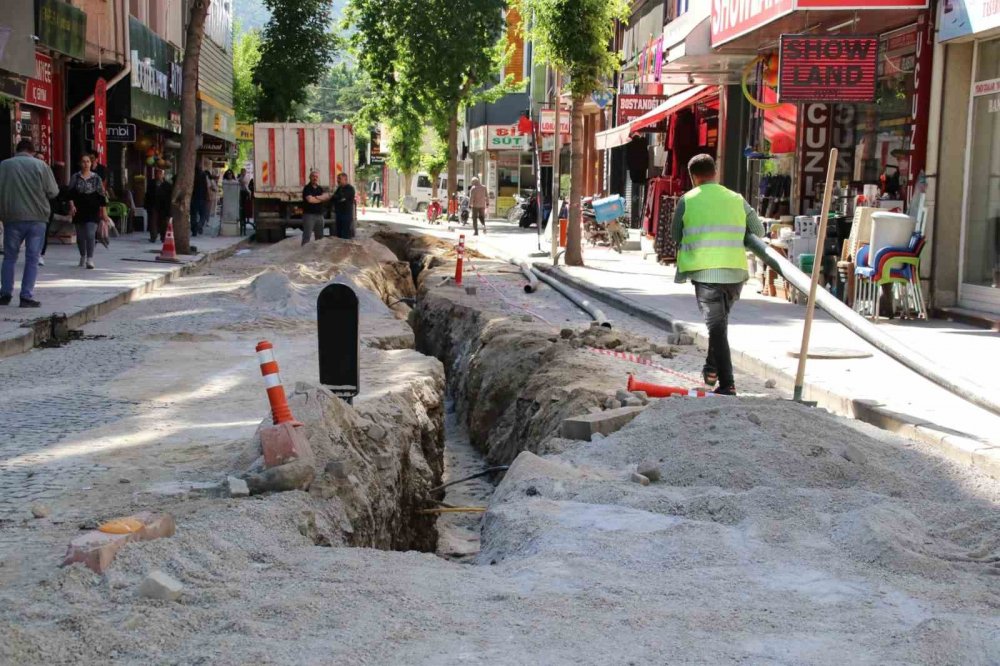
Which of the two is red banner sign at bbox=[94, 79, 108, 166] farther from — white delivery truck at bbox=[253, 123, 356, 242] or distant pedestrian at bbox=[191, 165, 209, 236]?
distant pedestrian at bbox=[191, 165, 209, 236]

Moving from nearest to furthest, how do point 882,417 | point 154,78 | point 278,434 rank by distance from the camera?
point 278,434 → point 882,417 → point 154,78

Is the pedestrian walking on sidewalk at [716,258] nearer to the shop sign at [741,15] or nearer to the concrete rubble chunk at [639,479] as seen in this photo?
the concrete rubble chunk at [639,479]

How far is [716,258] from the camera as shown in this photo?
891 cm

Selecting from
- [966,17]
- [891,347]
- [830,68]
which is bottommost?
[891,347]

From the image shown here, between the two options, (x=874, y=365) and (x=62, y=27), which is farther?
(x=62, y=27)

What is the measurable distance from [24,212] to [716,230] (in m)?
7.66

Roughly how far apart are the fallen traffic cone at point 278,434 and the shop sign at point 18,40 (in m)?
15.7

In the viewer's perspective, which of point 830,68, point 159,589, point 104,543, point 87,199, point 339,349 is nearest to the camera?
point 159,589

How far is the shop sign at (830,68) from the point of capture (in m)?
14.7

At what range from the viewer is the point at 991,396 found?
26.0 feet

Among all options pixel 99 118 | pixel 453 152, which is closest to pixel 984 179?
pixel 99 118

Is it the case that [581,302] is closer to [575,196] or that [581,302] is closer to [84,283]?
[84,283]

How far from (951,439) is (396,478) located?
327 cm

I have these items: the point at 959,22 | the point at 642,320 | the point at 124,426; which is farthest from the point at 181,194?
the point at 124,426
